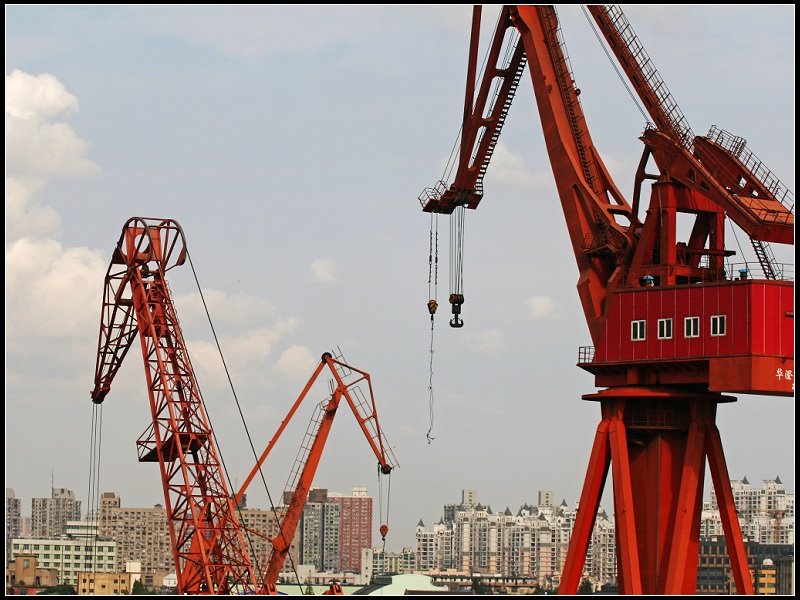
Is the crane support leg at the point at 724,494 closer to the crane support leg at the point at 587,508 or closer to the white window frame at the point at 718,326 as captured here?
the crane support leg at the point at 587,508

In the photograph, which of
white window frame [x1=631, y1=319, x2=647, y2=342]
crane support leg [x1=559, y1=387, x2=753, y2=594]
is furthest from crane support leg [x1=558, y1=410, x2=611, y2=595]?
white window frame [x1=631, y1=319, x2=647, y2=342]

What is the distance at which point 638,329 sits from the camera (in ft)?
182

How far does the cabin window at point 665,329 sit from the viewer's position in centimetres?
5441

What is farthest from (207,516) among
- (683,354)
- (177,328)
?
(683,354)

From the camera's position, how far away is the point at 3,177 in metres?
45.0

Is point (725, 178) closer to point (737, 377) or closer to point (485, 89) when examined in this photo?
point (737, 377)

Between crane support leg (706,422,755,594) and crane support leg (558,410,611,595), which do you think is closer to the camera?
crane support leg (706,422,755,594)

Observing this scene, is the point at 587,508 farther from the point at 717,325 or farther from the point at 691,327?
the point at 717,325

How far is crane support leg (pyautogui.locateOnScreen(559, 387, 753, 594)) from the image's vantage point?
53.4 meters

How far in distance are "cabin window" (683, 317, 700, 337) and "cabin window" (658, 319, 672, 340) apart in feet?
2.15

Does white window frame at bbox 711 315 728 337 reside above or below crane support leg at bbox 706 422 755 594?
above

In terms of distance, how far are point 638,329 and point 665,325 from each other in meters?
1.17

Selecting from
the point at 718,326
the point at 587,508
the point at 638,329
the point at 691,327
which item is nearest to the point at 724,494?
the point at 587,508

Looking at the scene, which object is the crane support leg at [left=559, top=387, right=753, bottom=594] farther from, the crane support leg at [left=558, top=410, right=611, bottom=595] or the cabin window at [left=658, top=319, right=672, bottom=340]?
the cabin window at [left=658, top=319, right=672, bottom=340]
